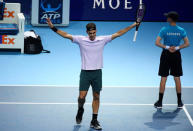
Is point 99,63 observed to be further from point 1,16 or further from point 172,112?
point 1,16

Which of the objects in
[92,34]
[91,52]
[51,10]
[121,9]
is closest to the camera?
[92,34]

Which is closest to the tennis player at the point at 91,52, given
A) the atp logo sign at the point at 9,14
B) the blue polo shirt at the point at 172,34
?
the blue polo shirt at the point at 172,34

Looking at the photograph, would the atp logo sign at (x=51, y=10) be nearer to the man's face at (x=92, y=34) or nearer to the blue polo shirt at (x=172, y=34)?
the blue polo shirt at (x=172, y=34)

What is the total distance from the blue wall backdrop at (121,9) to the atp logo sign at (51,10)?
3.66 feet

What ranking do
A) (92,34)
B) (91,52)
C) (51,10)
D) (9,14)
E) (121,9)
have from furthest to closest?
(121,9) < (51,10) < (9,14) < (91,52) < (92,34)

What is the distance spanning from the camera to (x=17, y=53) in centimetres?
1284

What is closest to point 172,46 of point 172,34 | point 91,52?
point 172,34

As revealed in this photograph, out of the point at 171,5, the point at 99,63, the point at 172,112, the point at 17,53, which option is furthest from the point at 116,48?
the point at 99,63

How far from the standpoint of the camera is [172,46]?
8.39 meters

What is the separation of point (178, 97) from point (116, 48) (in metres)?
4.84

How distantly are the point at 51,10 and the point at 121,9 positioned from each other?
8.15 feet

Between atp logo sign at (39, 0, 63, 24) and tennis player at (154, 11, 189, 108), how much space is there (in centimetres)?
723

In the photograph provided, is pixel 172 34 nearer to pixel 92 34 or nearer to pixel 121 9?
pixel 92 34

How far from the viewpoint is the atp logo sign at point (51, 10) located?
49.8 ft
